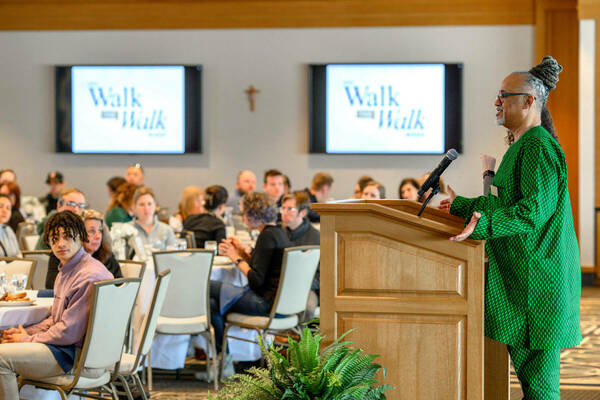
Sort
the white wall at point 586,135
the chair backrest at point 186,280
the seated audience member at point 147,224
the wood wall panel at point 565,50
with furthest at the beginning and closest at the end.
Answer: the wood wall panel at point 565,50 → the white wall at point 586,135 → the seated audience member at point 147,224 → the chair backrest at point 186,280

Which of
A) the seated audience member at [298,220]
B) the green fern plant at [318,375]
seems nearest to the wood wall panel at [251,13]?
the seated audience member at [298,220]

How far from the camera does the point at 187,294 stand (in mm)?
5637

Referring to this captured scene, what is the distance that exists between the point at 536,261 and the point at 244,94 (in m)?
8.56

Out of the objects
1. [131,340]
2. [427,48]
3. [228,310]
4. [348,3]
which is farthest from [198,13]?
[131,340]

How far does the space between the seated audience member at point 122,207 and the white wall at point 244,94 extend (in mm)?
3051

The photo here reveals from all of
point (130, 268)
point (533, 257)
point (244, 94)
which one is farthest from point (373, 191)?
point (533, 257)

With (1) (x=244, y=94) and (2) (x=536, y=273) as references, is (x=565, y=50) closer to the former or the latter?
(1) (x=244, y=94)

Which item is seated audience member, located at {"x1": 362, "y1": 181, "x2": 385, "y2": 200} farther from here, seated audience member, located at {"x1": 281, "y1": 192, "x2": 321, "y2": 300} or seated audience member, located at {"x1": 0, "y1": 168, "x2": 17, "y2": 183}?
seated audience member, located at {"x1": 0, "y1": 168, "x2": 17, "y2": 183}

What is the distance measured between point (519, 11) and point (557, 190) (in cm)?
862

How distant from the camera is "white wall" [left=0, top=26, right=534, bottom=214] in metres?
10.8

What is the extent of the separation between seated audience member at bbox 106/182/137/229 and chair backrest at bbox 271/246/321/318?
2.66m

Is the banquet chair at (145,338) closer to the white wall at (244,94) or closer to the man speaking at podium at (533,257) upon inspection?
the man speaking at podium at (533,257)

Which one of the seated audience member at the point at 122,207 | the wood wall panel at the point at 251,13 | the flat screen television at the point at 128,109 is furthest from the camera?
the flat screen television at the point at 128,109

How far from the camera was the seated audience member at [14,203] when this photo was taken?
28.6 feet
